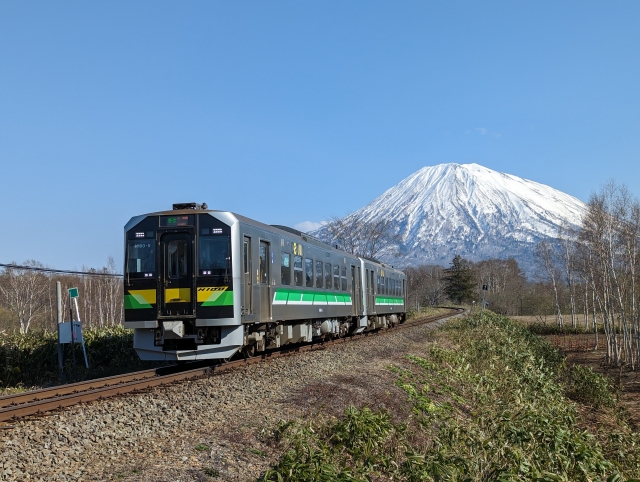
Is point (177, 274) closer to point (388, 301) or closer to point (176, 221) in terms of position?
point (176, 221)

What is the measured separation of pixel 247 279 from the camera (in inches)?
488

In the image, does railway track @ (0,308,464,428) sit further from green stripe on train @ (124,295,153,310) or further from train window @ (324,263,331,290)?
train window @ (324,263,331,290)

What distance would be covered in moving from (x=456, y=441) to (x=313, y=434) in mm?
1697

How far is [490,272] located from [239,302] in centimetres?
8247

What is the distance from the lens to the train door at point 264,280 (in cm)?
1323

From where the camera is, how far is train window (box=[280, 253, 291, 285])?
14734 millimetres

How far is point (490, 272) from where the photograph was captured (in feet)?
296

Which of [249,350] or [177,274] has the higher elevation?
[177,274]

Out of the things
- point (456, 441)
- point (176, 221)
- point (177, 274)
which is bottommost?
point (456, 441)

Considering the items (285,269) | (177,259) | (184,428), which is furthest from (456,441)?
(285,269)

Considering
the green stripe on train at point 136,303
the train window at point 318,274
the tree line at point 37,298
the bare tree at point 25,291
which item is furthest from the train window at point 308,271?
the bare tree at point 25,291

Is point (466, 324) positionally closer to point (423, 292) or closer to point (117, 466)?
point (117, 466)

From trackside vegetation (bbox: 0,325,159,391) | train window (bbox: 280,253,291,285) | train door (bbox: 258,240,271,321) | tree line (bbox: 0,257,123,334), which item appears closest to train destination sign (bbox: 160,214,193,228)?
train door (bbox: 258,240,271,321)

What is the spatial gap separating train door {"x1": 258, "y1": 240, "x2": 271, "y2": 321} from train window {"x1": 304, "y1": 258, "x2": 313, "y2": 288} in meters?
2.83
